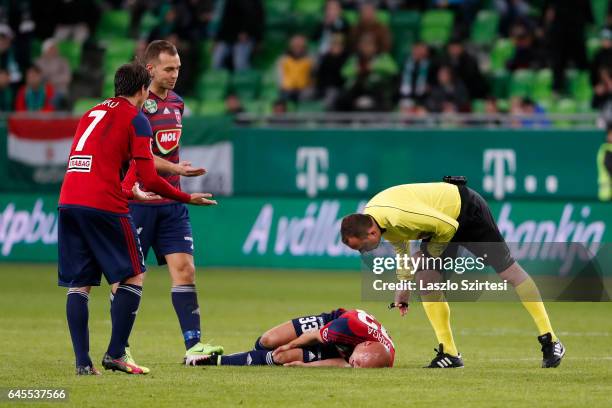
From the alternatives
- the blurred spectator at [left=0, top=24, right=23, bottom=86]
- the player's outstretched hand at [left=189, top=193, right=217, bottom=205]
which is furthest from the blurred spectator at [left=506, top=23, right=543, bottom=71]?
the player's outstretched hand at [left=189, top=193, right=217, bottom=205]

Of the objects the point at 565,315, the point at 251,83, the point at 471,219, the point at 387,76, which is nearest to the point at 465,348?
the point at 471,219

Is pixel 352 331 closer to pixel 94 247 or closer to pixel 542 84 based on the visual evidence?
pixel 94 247

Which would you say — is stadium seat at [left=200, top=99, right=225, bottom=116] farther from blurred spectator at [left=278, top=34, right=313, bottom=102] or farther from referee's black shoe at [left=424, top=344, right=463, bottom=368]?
referee's black shoe at [left=424, top=344, right=463, bottom=368]

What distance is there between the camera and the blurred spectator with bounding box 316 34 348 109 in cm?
2322

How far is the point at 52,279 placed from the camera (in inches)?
755

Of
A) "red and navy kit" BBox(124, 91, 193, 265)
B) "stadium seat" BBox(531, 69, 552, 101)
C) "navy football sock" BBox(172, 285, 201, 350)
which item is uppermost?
"red and navy kit" BBox(124, 91, 193, 265)

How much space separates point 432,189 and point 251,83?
47.2 ft

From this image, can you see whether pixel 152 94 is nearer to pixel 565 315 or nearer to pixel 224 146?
pixel 565 315

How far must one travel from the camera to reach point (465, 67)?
2203cm

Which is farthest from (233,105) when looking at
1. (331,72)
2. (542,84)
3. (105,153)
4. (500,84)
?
(105,153)

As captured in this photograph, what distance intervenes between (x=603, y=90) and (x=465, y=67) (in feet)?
7.50

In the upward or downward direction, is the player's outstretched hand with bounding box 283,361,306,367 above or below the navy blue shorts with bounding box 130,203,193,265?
below

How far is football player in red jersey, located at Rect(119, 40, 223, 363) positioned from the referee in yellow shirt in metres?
1.66

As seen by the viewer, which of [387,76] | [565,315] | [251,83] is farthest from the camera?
[251,83]
